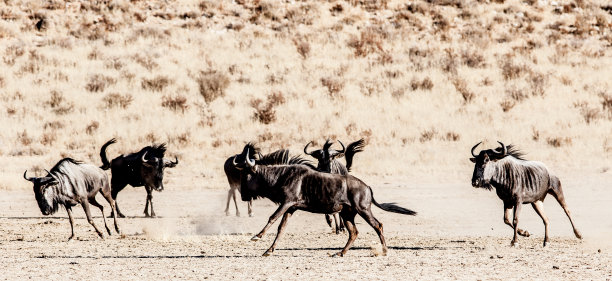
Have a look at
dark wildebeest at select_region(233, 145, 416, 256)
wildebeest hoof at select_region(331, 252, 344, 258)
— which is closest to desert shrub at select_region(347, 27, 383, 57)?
dark wildebeest at select_region(233, 145, 416, 256)

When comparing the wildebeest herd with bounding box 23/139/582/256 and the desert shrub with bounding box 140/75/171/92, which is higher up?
the desert shrub with bounding box 140/75/171/92

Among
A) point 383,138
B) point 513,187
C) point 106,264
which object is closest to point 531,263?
point 513,187

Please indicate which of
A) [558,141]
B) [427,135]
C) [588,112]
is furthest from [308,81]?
[558,141]

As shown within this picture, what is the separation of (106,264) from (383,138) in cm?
1488

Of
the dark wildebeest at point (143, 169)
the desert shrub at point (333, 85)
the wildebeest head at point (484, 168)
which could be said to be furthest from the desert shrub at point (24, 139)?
the wildebeest head at point (484, 168)

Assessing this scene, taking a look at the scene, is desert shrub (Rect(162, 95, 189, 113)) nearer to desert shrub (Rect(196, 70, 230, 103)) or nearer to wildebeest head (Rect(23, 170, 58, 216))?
desert shrub (Rect(196, 70, 230, 103))

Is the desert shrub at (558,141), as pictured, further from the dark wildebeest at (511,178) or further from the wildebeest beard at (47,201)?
the wildebeest beard at (47,201)

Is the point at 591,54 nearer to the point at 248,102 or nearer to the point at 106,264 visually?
the point at 248,102

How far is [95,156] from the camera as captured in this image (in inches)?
931

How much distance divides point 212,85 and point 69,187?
16.1 metres

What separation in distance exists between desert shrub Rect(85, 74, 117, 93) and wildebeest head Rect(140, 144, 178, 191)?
13.2 m

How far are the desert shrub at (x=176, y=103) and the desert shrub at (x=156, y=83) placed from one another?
1.45m

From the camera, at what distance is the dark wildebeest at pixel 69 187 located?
13445 millimetres

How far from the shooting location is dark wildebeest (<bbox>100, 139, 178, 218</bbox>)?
17.0 m
